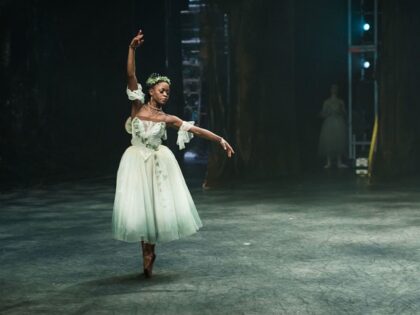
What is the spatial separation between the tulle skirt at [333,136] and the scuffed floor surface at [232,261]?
6.56 m

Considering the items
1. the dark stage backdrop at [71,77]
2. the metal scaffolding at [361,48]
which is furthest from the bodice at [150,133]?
the metal scaffolding at [361,48]

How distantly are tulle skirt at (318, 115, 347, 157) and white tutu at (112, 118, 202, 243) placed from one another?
40.6ft

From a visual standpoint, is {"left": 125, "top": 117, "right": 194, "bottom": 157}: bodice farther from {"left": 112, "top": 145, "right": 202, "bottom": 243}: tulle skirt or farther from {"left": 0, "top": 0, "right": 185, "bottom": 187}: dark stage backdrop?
{"left": 0, "top": 0, "right": 185, "bottom": 187}: dark stage backdrop

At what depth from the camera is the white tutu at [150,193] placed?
612cm

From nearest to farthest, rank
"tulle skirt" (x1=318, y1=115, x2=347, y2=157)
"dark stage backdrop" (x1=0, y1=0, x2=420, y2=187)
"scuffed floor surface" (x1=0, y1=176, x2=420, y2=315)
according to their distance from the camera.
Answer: "scuffed floor surface" (x1=0, y1=176, x2=420, y2=315) < "dark stage backdrop" (x1=0, y1=0, x2=420, y2=187) < "tulle skirt" (x1=318, y1=115, x2=347, y2=157)

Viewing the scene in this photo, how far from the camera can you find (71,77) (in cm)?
1722

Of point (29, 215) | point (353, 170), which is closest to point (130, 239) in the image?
point (29, 215)

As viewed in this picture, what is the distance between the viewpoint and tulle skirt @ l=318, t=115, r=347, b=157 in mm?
18281

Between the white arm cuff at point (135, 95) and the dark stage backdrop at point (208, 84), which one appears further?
the dark stage backdrop at point (208, 84)

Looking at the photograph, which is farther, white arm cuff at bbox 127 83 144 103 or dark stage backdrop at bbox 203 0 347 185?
dark stage backdrop at bbox 203 0 347 185

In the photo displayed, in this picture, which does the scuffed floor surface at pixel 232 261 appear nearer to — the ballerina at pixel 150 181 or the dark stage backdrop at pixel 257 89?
the ballerina at pixel 150 181

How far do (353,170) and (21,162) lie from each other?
7511 mm

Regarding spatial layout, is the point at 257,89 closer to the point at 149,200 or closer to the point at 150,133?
the point at 150,133

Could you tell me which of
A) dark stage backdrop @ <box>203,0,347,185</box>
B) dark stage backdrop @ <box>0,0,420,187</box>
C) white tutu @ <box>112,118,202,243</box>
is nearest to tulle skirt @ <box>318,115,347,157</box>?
dark stage backdrop @ <box>0,0,420,187</box>
